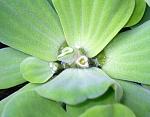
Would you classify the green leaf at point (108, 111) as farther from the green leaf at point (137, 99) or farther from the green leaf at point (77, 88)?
the green leaf at point (137, 99)

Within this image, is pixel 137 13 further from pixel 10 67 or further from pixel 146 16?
pixel 10 67

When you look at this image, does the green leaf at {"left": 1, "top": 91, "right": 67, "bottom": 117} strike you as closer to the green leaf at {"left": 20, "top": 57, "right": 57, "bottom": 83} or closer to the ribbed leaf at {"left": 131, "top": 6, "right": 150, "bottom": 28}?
the green leaf at {"left": 20, "top": 57, "right": 57, "bottom": 83}

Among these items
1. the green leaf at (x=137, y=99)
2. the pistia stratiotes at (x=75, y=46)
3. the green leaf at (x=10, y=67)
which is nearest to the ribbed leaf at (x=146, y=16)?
the pistia stratiotes at (x=75, y=46)

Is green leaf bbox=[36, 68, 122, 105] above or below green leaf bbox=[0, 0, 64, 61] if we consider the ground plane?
below

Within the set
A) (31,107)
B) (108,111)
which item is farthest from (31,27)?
(108,111)

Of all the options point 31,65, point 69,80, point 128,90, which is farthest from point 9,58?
point 128,90

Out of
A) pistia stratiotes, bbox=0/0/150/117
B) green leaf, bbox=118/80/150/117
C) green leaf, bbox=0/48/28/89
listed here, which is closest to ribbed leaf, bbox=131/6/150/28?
pistia stratiotes, bbox=0/0/150/117
